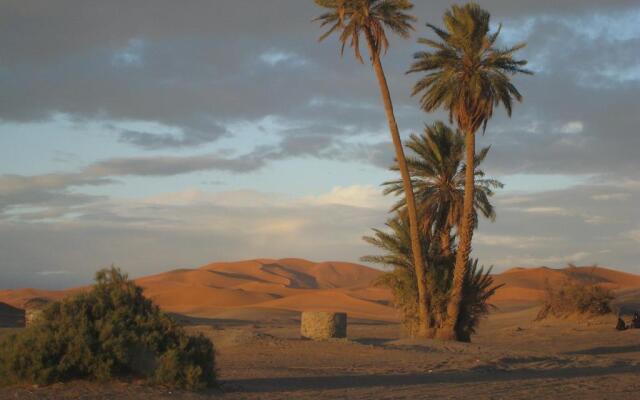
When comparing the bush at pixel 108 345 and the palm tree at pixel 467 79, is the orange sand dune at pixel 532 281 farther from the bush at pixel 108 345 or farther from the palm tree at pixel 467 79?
the bush at pixel 108 345

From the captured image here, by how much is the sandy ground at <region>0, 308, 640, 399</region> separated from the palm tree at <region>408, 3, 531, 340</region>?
5093mm

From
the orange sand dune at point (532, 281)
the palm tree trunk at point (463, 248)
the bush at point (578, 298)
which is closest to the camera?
the palm tree trunk at point (463, 248)

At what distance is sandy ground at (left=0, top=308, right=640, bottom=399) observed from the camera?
14297mm

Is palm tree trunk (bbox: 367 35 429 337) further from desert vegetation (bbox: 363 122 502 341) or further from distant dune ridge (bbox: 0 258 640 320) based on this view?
distant dune ridge (bbox: 0 258 640 320)

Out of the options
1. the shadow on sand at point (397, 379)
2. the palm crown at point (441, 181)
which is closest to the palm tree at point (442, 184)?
the palm crown at point (441, 181)

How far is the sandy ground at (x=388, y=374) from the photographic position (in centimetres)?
1430

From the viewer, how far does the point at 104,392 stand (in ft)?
42.8

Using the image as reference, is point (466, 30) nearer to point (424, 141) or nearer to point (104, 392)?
point (424, 141)

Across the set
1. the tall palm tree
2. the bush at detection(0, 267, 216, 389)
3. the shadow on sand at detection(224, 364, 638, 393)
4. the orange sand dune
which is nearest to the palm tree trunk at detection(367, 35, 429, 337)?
the tall palm tree

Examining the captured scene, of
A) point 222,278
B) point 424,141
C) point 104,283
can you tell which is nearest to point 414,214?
point 424,141

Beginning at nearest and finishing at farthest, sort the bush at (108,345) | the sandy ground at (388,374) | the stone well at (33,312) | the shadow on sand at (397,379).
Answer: the bush at (108,345) < the sandy ground at (388,374) < the stone well at (33,312) < the shadow on sand at (397,379)

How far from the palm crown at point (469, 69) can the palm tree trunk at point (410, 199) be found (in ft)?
4.60

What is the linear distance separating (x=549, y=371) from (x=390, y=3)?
1466 centimetres

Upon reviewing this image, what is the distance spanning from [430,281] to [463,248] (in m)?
2.41
